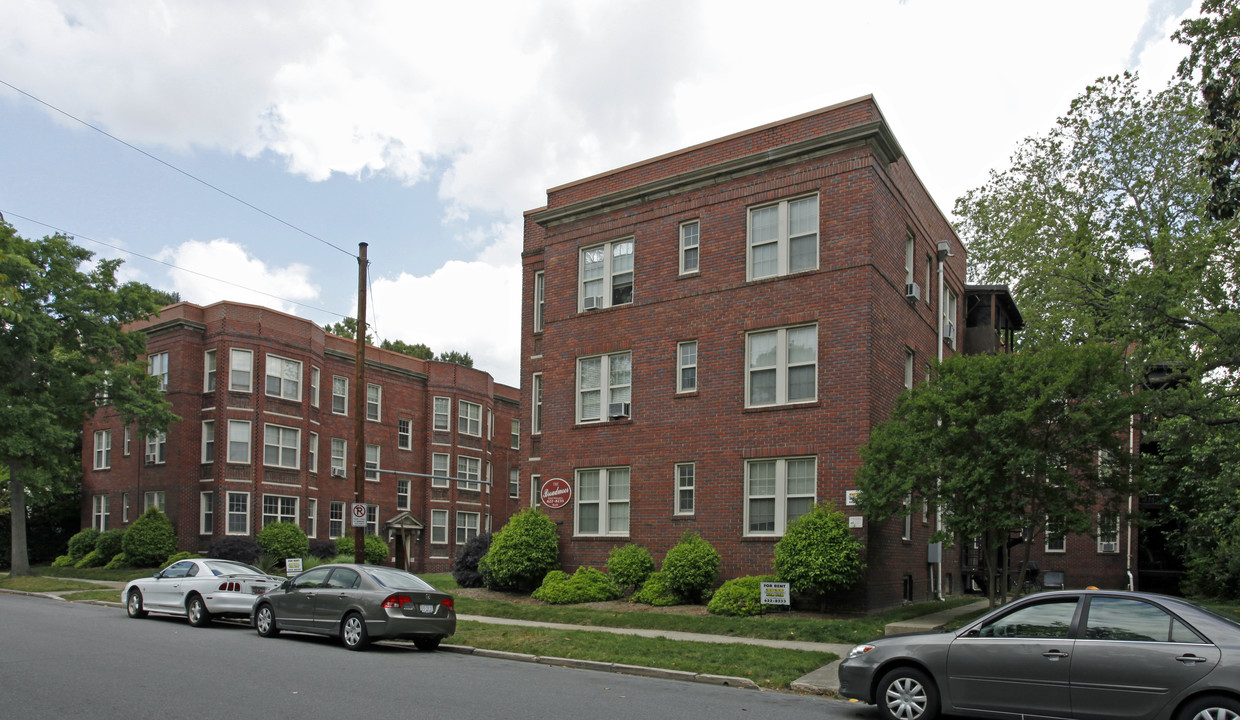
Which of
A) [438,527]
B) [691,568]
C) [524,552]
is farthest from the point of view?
[438,527]

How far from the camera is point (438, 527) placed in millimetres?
50094

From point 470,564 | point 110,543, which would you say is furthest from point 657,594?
point 110,543

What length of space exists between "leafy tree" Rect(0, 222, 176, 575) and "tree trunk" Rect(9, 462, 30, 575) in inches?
1.5

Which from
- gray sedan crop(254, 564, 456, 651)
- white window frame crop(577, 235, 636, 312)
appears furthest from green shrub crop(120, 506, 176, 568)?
gray sedan crop(254, 564, 456, 651)

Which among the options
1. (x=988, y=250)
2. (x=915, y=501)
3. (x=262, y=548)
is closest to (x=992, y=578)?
(x=915, y=501)

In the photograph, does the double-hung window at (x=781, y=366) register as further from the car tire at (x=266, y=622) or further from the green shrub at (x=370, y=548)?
the green shrub at (x=370, y=548)

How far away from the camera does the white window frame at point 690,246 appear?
76.8 feet

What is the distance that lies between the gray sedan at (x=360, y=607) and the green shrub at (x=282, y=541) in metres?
23.5

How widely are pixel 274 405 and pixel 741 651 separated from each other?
1231 inches

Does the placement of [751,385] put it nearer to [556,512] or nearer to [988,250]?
[556,512]

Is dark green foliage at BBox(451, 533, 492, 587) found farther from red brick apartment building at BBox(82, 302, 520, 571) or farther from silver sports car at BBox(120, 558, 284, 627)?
red brick apartment building at BBox(82, 302, 520, 571)

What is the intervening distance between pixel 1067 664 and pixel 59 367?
37.2 meters

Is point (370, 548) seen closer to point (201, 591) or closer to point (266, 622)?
point (201, 591)

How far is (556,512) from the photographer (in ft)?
81.0
